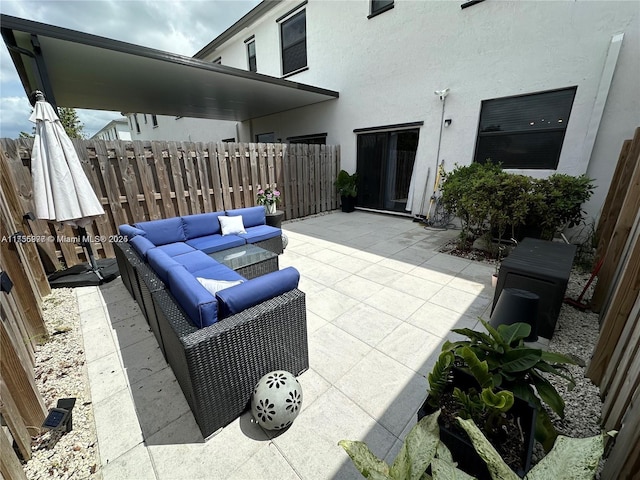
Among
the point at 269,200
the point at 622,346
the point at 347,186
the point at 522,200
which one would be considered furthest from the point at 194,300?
the point at 347,186

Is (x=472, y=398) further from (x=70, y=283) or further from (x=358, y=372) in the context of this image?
(x=70, y=283)

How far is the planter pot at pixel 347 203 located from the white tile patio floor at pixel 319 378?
4.07 meters

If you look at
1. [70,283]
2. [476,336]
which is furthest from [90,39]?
[476,336]

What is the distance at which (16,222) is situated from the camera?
3129mm

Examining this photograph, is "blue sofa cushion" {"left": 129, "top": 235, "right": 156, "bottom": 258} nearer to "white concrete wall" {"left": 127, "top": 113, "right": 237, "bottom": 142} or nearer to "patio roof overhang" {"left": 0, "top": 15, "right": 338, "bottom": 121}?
"patio roof overhang" {"left": 0, "top": 15, "right": 338, "bottom": 121}

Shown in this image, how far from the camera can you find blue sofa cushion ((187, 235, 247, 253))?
143 inches

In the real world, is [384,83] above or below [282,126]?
above

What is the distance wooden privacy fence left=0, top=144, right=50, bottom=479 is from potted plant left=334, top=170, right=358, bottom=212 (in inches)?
250

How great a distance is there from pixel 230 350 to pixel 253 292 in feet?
1.25

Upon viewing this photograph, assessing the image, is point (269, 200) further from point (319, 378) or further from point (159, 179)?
point (319, 378)

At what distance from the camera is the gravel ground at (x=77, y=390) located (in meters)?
1.44

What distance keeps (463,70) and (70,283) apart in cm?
789

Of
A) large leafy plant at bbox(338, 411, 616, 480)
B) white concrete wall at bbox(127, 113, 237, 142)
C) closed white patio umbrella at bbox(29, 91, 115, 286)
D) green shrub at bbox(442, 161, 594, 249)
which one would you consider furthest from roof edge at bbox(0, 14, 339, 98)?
white concrete wall at bbox(127, 113, 237, 142)

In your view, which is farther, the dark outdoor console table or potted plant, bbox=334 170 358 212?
potted plant, bbox=334 170 358 212
